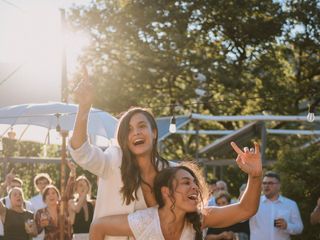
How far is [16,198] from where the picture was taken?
991cm

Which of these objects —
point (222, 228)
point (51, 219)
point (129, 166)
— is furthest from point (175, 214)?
point (51, 219)

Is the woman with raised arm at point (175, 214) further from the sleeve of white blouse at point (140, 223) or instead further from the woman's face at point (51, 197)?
the woman's face at point (51, 197)

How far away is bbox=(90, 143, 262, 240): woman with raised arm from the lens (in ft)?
14.5

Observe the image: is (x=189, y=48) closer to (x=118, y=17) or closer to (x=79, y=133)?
(x=118, y=17)

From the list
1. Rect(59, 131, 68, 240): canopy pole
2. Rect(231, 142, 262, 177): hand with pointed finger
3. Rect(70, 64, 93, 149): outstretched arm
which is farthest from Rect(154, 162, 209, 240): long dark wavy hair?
Rect(59, 131, 68, 240): canopy pole

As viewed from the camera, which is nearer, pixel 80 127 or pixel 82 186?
pixel 80 127

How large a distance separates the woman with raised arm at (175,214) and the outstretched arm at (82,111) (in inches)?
19.3

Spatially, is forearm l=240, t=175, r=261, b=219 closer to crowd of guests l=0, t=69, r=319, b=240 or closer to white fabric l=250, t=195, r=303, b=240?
crowd of guests l=0, t=69, r=319, b=240

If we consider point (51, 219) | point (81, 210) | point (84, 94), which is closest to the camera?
point (84, 94)

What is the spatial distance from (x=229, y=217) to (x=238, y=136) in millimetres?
11637

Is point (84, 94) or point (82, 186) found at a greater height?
point (84, 94)

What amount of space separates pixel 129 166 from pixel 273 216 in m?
5.36

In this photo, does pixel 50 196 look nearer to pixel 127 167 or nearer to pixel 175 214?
pixel 127 167

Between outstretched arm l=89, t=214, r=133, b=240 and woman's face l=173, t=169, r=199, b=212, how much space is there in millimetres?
304
